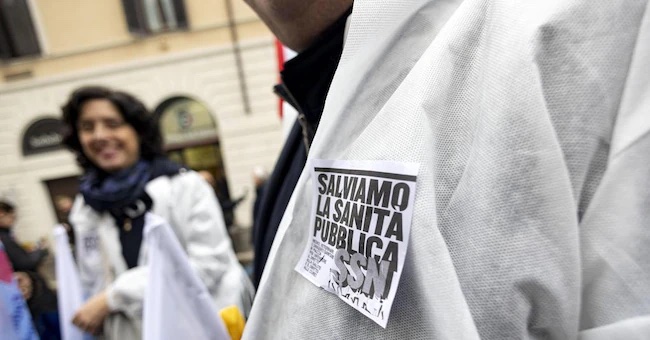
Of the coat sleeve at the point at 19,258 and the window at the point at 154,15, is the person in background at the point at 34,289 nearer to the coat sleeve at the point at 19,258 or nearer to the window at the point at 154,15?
the coat sleeve at the point at 19,258

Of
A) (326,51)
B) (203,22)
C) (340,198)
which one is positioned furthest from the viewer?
(203,22)

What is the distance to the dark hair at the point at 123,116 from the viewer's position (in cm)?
183

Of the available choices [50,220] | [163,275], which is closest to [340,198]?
[163,275]

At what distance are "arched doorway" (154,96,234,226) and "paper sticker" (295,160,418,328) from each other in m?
8.33

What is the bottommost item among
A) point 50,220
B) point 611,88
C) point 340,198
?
point 50,220

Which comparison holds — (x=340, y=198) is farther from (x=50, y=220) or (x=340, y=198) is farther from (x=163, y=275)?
(x=50, y=220)

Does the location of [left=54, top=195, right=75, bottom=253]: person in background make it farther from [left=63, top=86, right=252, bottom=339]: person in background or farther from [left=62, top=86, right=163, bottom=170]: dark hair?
[left=62, top=86, right=163, bottom=170]: dark hair

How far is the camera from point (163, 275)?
3.92 feet

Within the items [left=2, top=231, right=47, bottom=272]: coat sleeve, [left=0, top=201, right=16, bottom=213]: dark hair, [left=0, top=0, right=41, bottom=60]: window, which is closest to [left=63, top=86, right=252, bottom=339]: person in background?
[left=2, top=231, right=47, bottom=272]: coat sleeve

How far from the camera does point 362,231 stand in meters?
0.48

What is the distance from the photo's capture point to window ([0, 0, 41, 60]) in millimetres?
8391

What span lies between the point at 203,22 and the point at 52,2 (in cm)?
307

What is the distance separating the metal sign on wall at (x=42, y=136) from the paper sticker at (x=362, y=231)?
31.9 ft

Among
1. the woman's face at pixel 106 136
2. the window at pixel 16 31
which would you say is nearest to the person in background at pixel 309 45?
the woman's face at pixel 106 136
